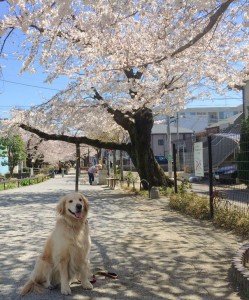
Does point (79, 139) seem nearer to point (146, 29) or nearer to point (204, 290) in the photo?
point (146, 29)

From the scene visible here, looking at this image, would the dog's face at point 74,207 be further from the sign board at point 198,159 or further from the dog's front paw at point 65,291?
the sign board at point 198,159

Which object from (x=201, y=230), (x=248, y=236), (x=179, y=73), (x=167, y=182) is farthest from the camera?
(x=167, y=182)

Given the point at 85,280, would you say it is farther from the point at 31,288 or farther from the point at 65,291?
the point at 31,288

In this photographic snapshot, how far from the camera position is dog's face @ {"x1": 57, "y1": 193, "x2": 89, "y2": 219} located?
187 inches

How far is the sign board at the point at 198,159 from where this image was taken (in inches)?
412

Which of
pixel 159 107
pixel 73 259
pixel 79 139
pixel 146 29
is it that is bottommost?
pixel 73 259

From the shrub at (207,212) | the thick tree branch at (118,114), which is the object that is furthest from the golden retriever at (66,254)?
the thick tree branch at (118,114)

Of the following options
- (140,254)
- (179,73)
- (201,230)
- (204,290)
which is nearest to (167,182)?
(179,73)

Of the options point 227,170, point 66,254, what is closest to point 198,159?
point 227,170

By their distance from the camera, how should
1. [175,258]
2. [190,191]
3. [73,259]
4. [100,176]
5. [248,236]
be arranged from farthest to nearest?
[100,176] → [190,191] → [248,236] → [175,258] → [73,259]

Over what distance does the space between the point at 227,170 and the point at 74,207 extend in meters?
5.89

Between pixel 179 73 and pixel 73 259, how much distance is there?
40.9ft

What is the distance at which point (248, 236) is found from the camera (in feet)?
24.8

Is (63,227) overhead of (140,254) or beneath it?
overhead
